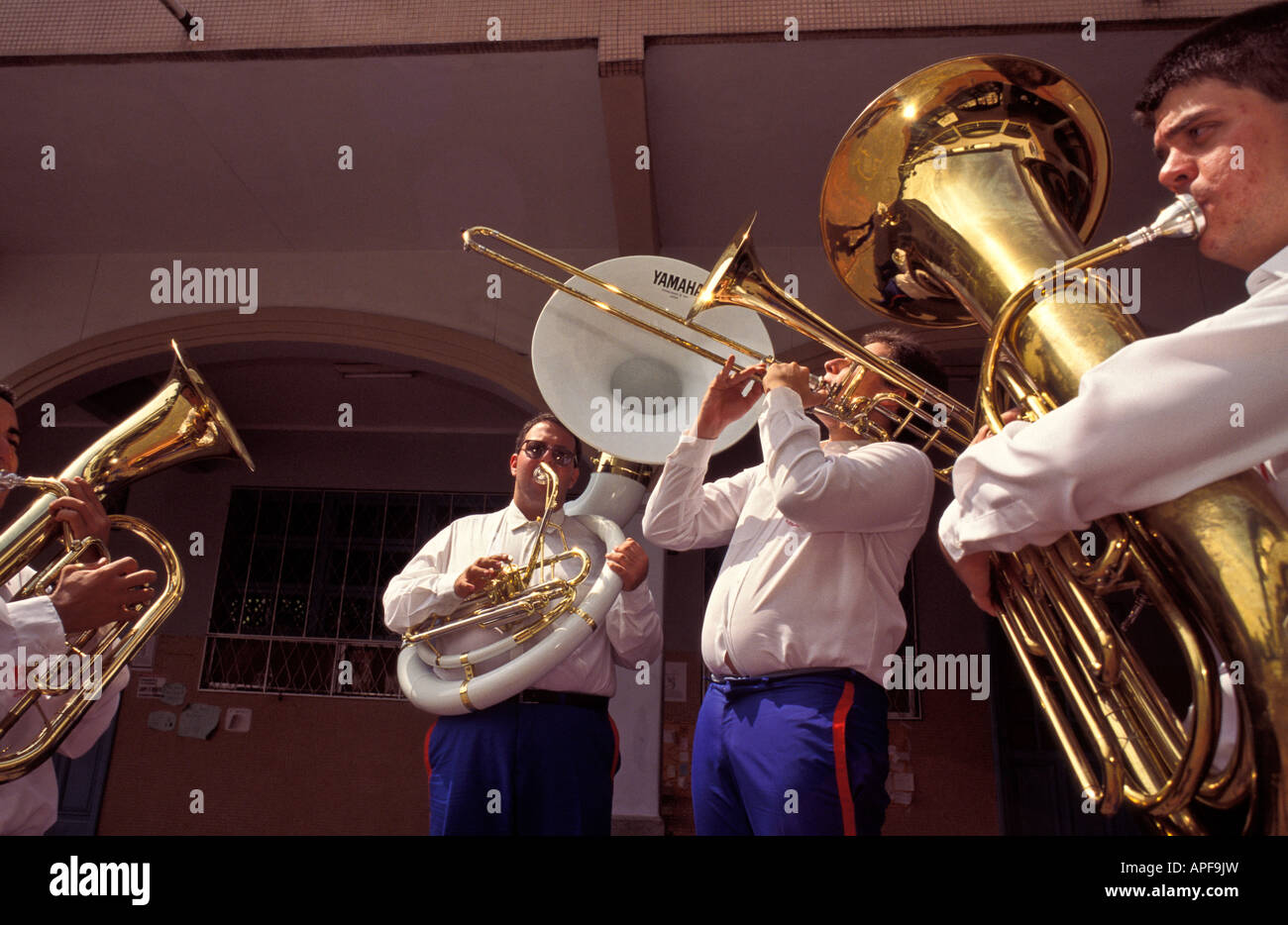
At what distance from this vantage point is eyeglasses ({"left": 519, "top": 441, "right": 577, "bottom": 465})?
108 inches

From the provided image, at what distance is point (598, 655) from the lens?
2.50 m

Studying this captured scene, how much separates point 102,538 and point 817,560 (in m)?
1.79

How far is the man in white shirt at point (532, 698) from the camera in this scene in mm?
2252

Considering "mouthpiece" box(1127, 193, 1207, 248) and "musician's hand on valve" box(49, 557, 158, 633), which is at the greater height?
"mouthpiece" box(1127, 193, 1207, 248)

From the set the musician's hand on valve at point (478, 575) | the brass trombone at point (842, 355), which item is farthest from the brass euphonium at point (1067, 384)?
the musician's hand on valve at point (478, 575)

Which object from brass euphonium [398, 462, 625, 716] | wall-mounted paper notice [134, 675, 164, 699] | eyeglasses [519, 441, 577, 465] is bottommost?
wall-mounted paper notice [134, 675, 164, 699]

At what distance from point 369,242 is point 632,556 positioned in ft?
10.4

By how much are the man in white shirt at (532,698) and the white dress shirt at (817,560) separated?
633 mm

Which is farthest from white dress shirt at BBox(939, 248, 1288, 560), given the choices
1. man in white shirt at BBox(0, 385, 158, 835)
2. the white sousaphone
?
man in white shirt at BBox(0, 385, 158, 835)

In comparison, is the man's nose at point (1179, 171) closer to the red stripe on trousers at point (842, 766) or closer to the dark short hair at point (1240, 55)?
the dark short hair at point (1240, 55)

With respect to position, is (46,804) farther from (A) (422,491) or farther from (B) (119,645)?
(A) (422,491)

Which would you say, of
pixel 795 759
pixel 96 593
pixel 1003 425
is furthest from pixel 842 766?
pixel 96 593

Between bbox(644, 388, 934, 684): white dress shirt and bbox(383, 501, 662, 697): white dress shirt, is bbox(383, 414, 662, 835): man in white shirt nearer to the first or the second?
bbox(383, 501, 662, 697): white dress shirt

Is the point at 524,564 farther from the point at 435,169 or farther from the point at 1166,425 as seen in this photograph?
the point at 435,169
